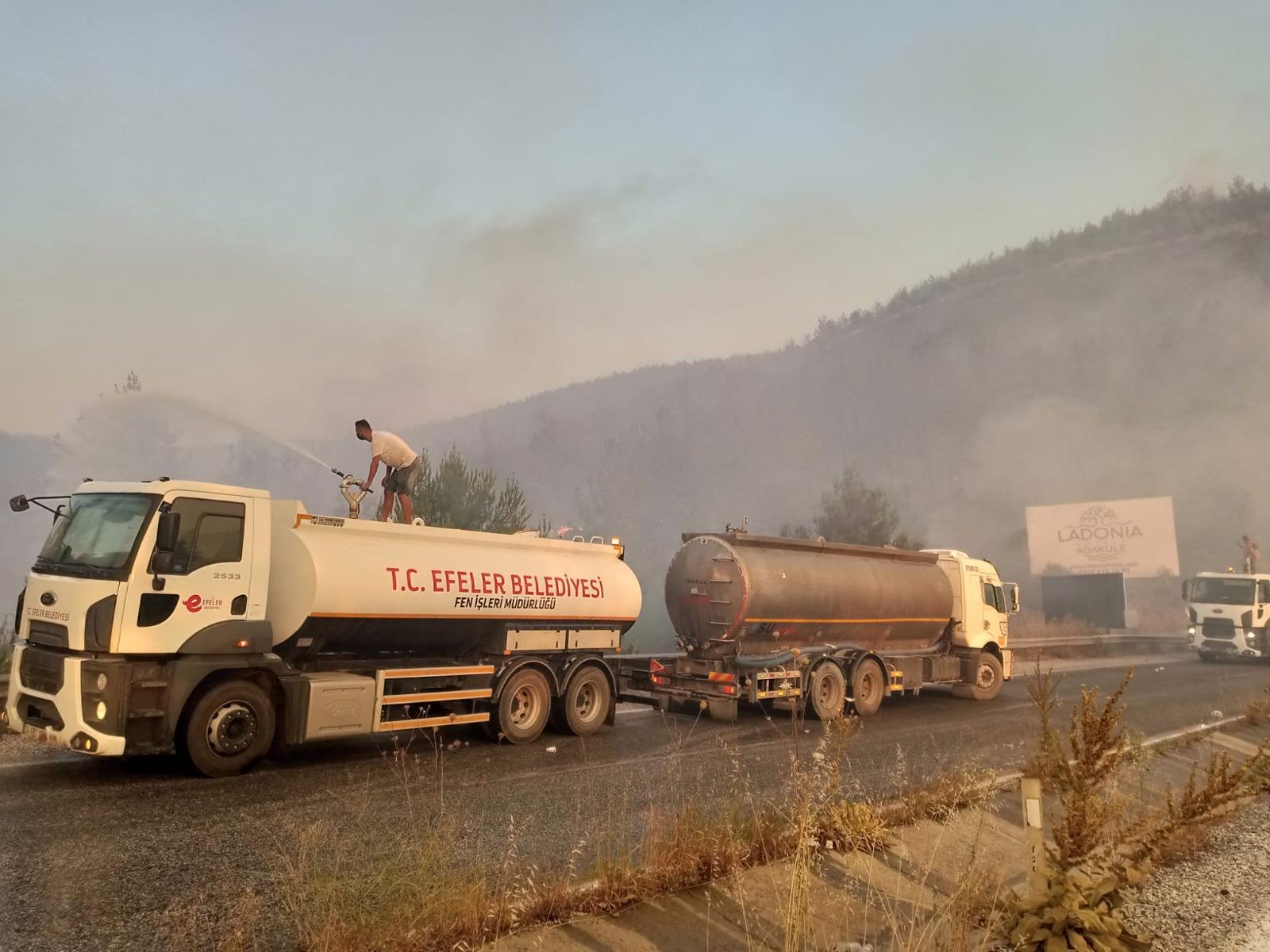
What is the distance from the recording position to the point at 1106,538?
47219mm

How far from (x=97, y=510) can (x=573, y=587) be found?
604 centimetres

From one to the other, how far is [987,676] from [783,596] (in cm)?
661

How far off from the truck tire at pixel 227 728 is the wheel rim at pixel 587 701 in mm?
4560

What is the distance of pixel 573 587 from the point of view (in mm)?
12367

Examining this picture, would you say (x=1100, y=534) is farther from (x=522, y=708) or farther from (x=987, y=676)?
(x=522, y=708)

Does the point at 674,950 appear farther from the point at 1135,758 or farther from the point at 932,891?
the point at 1135,758

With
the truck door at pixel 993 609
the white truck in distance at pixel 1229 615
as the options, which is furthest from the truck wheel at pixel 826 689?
the white truck in distance at pixel 1229 615

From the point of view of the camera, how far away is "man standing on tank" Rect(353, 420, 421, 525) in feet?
38.7

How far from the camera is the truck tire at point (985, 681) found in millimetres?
17984

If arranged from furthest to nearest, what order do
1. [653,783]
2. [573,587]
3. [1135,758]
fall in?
[573,587] < [653,783] < [1135,758]

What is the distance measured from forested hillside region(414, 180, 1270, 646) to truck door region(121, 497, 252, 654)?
47.2 metres

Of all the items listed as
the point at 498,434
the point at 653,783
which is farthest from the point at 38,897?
the point at 498,434

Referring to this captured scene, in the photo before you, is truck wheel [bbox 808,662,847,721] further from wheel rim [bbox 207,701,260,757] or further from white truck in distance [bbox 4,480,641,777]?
wheel rim [bbox 207,701,260,757]

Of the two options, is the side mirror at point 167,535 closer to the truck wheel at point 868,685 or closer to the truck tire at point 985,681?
the truck wheel at point 868,685
